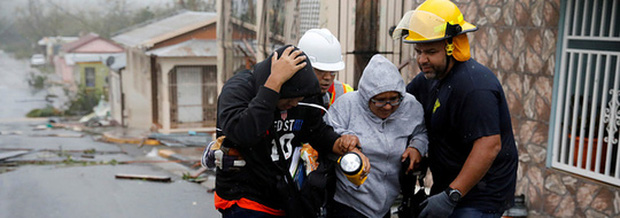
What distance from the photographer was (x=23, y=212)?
307 inches

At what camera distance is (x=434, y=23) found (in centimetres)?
289

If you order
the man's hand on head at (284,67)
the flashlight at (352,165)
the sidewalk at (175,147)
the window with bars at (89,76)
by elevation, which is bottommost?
the sidewalk at (175,147)

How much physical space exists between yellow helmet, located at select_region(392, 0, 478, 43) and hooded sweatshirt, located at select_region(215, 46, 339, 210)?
1.91ft

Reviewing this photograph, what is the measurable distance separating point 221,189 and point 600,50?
4172 mm

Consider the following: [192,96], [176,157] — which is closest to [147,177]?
[176,157]

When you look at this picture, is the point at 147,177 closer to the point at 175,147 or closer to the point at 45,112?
the point at 175,147

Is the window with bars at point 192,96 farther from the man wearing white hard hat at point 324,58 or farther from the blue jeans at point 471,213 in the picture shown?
the blue jeans at point 471,213

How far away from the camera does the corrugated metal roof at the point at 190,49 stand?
21.1 meters

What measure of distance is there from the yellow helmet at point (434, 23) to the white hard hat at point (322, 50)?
94 centimetres

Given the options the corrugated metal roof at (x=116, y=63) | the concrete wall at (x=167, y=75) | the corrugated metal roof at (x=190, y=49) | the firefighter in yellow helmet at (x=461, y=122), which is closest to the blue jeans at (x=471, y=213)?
the firefighter in yellow helmet at (x=461, y=122)

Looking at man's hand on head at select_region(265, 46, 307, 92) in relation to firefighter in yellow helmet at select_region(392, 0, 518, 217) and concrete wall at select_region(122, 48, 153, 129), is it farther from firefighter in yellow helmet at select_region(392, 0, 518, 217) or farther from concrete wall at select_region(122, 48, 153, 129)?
concrete wall at select_region(122, 48, 153, 129)

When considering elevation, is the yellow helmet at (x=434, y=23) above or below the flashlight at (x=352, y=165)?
above

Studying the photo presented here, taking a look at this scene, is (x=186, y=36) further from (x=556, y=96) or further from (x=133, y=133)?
(x=556, y=96)

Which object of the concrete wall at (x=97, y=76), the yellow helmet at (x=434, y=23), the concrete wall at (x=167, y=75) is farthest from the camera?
the concrete wall at (x=97, y=76)
